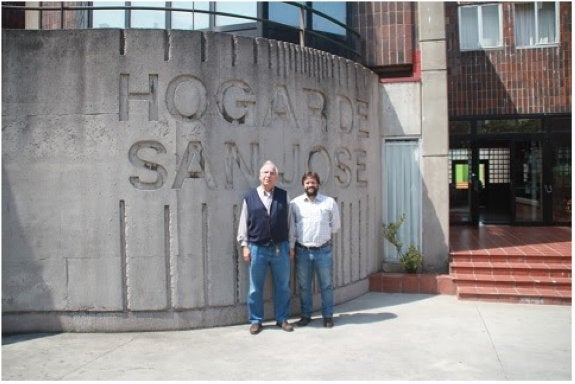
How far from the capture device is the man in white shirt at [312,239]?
569 cm

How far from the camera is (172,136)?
5.58 m

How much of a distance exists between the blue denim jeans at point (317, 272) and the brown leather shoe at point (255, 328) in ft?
1.91

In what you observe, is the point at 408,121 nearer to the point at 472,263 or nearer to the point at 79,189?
the point at 472,263

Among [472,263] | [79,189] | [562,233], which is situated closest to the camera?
[79,189]

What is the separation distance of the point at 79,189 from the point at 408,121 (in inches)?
201

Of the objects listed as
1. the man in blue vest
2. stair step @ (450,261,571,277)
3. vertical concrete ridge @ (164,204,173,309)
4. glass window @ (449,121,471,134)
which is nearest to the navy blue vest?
the man in blue vest

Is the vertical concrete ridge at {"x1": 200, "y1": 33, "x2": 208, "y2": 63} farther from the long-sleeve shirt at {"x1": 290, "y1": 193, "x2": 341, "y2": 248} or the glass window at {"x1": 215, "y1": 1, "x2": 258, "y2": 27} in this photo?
the glass window at {"x1": 215, "y1": 1, "x2": 258, "y2": 27}

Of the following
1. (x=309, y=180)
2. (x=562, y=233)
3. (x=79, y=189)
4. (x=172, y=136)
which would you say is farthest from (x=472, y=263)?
(x=79, y=189)

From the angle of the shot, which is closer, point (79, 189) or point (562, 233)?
point (79, 189)

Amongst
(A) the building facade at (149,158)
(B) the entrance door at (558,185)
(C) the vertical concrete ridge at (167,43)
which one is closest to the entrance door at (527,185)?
(B) the entrance door at (558,185)

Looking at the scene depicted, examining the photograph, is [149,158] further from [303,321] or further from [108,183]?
[303,321]

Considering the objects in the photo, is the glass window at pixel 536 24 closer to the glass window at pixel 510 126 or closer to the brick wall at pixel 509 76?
the brick wall at pixel 509 76

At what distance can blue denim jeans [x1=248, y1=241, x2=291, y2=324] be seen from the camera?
18.1 ft

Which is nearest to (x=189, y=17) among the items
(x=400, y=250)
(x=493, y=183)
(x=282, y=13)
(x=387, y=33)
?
(x=282, y=13)
